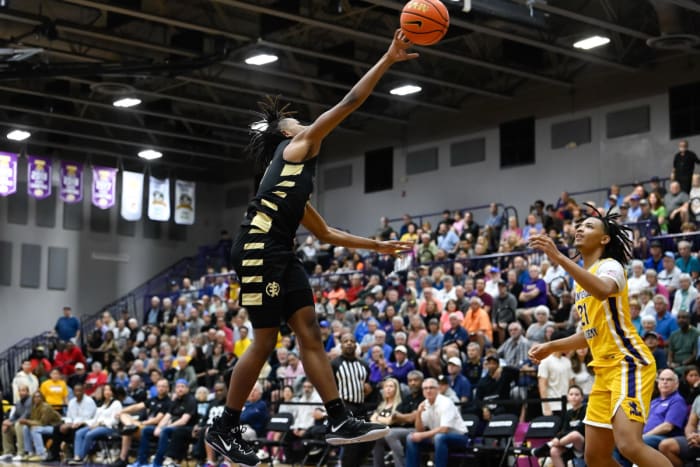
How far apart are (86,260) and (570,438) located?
22587mm

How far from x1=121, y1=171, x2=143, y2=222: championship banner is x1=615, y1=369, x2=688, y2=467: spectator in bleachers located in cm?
2044

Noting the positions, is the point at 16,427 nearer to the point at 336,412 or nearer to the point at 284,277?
the point at 336,412

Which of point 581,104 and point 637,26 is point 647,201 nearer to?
point 637,26

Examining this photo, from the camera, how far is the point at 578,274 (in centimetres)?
624

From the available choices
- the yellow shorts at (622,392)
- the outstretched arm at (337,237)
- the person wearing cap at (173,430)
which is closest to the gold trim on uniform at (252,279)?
the outstretched arm at (337,237)

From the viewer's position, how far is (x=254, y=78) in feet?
79.7

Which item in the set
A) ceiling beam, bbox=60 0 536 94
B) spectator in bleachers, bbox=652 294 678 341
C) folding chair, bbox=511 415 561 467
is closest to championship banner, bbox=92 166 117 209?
ceiling beam, bbox=60 0 536 94

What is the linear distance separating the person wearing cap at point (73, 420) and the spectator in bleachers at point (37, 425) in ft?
0.68

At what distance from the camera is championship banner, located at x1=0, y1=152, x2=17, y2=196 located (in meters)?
27.1

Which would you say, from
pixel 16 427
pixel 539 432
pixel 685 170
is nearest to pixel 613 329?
pixel 539 432

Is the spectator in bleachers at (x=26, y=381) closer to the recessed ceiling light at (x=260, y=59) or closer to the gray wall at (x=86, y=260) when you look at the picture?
the recessed ceiling light at (x=260, y=59)

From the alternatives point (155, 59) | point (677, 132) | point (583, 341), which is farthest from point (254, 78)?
point (583, 341)

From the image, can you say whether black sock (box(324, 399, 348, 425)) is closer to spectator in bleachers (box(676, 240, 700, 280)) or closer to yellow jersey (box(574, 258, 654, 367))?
yellow jersey (box(574, 258, 654, 367))

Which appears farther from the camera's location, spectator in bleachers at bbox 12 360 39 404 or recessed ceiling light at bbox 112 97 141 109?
recessed ceiling light at bbox 112 97 141 109
